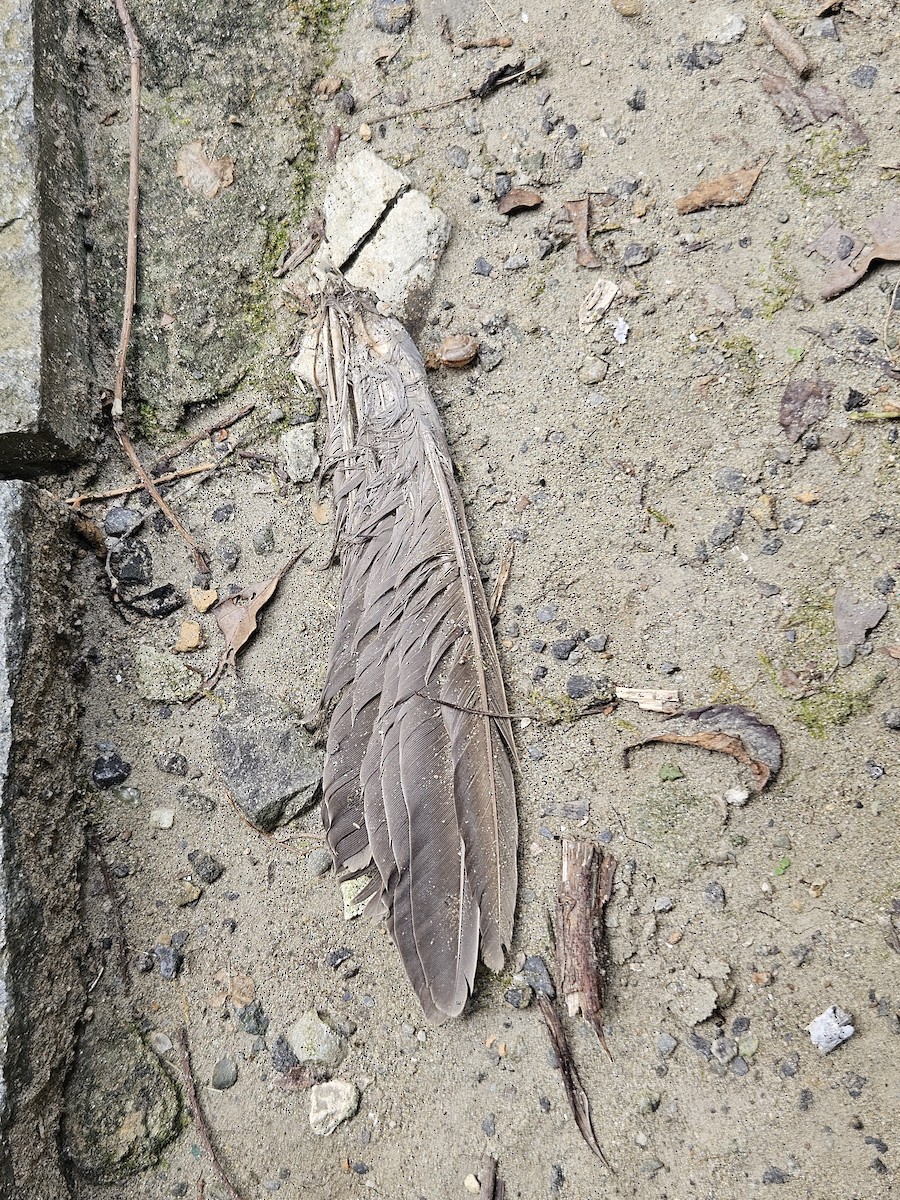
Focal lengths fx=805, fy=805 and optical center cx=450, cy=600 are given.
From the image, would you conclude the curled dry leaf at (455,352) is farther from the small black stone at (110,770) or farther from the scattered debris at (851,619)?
the small black stone at (110,770)

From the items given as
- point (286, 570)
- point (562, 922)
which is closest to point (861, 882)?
point (562, 922)

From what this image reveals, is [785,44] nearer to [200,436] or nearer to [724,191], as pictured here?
[724,191]

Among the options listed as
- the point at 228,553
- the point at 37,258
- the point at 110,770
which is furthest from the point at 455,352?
the point at 110,770

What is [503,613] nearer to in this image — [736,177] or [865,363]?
[865,363]

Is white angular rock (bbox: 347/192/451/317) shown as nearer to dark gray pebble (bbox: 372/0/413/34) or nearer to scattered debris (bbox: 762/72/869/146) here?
dark gray pebble (bbox: 372/0/413/34)

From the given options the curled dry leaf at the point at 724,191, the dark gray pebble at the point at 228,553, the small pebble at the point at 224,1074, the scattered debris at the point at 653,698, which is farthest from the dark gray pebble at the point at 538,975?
the curled dry leaf at the point at 724,191
